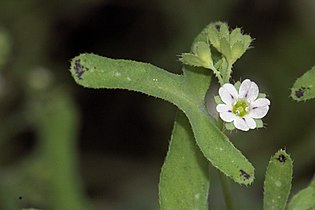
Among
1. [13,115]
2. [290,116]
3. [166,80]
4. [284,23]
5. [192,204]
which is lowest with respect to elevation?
[192,204]

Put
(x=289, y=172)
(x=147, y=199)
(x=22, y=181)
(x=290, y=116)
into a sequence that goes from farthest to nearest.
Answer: (x=290, y=116) < (x=147, y=199) < (x=22, y=181) < (x=289, y=172)

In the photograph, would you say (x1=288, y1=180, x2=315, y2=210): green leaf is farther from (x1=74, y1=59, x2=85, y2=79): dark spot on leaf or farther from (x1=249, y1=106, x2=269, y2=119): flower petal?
(x1=74, y1=59, x2=85, y2=79): dark spot on leaf

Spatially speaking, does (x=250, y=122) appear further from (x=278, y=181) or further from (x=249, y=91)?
(x=278, y=181)

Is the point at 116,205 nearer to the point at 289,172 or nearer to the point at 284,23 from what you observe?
the point at 284,23

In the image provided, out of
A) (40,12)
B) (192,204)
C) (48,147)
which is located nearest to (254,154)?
(48,147)

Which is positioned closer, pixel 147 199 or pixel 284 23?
pixel 147 199

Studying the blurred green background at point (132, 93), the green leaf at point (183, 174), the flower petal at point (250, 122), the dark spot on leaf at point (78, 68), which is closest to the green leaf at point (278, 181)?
the flower petal at point (250, 122)

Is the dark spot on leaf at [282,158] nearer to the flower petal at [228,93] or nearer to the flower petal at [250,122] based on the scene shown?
the flower petal at [250,122]
